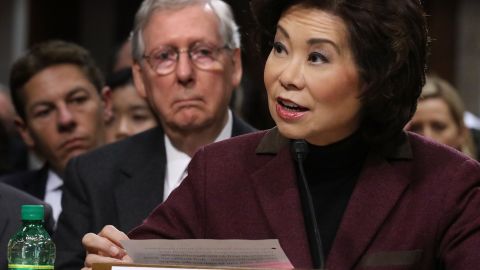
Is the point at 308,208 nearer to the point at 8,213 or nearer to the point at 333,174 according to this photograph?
the point at 333,174

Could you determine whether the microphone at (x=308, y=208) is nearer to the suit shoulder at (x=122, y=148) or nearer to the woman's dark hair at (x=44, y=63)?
the suit shoulder at (x=122, y=148)

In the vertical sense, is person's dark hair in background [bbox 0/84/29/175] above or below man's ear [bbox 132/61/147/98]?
below

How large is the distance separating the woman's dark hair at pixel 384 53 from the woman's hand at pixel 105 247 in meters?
0.69

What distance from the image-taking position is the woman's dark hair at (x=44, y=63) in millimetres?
4945

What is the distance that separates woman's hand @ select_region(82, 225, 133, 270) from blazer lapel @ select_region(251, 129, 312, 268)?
375mm

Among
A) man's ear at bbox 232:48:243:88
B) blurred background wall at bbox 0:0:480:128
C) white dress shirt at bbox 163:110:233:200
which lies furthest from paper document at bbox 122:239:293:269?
blurred background wall at bbox 0:0:480:128

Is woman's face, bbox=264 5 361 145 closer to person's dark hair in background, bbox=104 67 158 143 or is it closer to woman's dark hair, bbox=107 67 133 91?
person's dark hair in background, bbox=104 67 158 143

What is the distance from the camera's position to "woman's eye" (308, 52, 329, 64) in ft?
8.57

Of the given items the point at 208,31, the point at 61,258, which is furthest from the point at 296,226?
the point at 208,31

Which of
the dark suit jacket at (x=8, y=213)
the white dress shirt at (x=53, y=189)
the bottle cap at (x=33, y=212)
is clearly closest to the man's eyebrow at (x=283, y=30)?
the bottle cap at (x=33, y=212)

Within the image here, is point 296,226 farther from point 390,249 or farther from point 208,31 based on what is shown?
point 208,31

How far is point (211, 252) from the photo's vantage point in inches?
92.4

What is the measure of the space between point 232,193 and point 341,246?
1.11 ft

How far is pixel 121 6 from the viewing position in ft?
28.9
